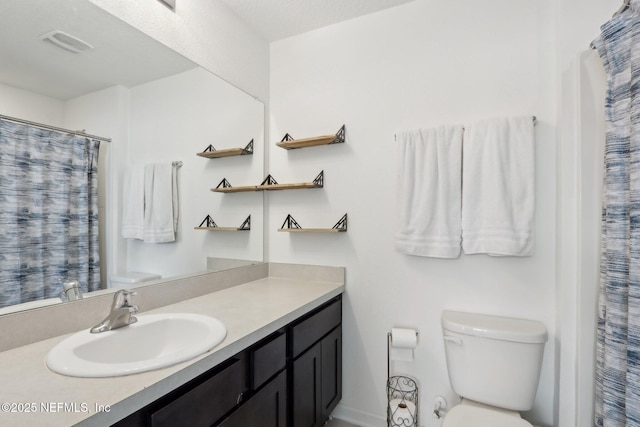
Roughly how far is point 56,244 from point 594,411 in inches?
88.1

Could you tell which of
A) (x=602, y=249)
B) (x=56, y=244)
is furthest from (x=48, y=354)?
(x=602, y=249)

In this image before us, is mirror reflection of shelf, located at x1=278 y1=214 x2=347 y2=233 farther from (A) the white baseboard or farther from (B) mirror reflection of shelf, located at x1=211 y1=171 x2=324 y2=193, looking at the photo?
(A) the white baseboard

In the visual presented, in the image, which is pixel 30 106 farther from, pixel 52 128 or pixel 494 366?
pixel 494 366

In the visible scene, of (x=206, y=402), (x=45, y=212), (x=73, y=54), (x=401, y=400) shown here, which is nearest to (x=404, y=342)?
(x=401, y=400)

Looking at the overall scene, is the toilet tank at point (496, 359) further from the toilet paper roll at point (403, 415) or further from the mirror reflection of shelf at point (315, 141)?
the mirror reflection of shelf at point (315, 141)

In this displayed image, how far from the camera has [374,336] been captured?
5.97 ft

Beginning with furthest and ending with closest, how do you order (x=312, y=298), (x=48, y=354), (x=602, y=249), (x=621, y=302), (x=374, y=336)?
(x=374, y=336) < (x=312, y=298) < (x=602, y=249) < (x=621, y=302) < (x=48, y=354)

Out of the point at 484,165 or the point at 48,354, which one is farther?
the point at 484,165

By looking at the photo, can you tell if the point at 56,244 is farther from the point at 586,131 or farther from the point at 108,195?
the point at 586,131

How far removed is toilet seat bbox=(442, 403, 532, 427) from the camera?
47.3 inches

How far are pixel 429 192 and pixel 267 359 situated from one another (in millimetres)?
1143

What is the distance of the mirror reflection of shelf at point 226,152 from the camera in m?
1.74

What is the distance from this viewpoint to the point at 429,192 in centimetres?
161

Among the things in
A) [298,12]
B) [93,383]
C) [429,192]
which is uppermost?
[298,12]
